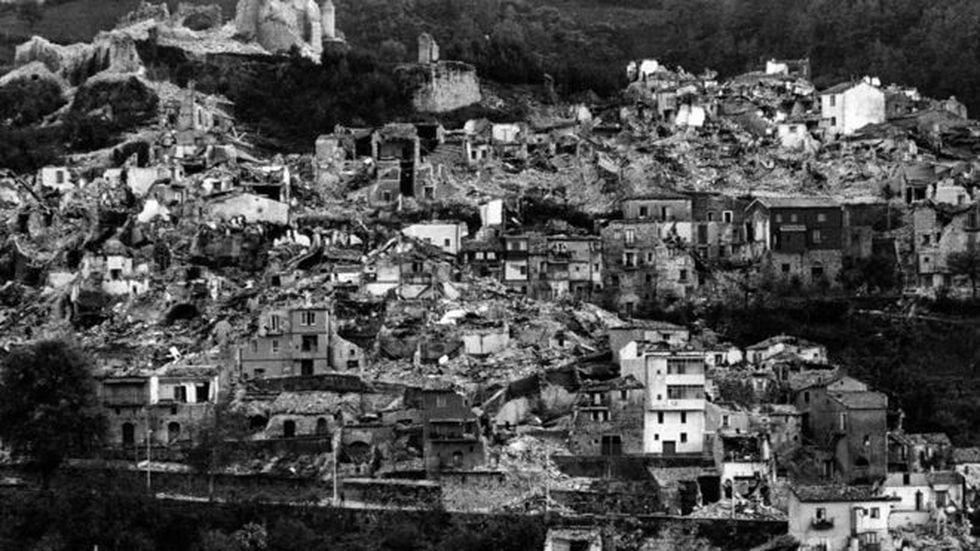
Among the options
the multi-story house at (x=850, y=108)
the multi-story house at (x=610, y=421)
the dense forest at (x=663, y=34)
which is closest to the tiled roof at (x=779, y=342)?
the multi-story house at (x=610, y=421)

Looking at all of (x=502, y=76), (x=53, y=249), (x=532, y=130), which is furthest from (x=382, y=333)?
(x=502, y=76)

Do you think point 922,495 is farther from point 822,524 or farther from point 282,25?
point 282,25

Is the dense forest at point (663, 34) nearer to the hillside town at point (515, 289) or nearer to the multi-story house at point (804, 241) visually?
the hillside town at point (515, 289)

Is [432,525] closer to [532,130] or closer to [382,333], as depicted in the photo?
[382,333]

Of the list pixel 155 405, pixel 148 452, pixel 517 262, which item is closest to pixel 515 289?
pixel 517 262

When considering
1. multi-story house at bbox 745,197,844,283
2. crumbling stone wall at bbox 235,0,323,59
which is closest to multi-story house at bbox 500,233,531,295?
multi-story house at bbox 745,197,844,283
